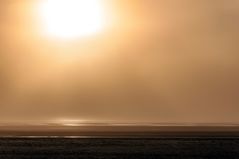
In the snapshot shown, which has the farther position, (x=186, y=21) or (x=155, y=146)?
(x=186, y=21)

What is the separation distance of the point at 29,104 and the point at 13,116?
0.17 ft

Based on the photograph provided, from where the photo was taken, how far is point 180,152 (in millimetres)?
1060

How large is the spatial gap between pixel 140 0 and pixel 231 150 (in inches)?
18.5

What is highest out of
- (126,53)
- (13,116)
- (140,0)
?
(140,0)

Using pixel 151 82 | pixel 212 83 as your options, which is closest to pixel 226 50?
pixel 212 83

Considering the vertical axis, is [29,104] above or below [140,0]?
below

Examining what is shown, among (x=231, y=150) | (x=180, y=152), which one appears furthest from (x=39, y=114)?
(x=231, y=150)

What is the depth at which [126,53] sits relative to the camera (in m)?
1.23

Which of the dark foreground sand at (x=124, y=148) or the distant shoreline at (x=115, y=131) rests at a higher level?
the distant shoreline at (x=115, y=131)

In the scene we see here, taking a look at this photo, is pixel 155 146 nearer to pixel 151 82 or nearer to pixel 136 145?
pixel 136 145

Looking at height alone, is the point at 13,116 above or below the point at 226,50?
below

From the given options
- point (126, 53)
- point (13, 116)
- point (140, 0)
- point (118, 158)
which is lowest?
point (118, 158)

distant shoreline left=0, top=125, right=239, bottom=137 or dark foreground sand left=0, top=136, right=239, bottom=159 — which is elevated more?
distant shoreline left=0, top=125, right=239, bottom=137

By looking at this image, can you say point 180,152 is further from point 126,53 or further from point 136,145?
point 126,53
